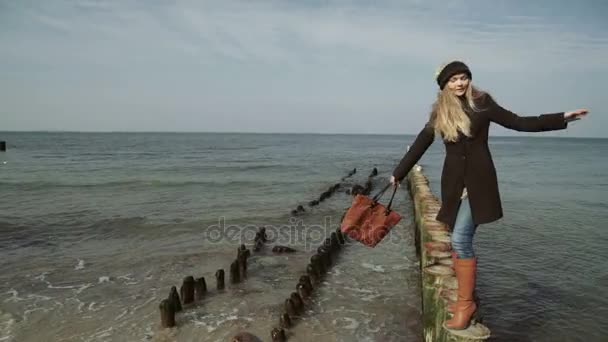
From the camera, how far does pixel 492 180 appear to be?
3682mm

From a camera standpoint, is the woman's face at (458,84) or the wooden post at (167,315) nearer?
the woman's face at (458,84)

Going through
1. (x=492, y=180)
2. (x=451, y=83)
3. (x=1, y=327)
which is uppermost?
(x=451, y=83)

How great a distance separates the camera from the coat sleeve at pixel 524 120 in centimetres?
342

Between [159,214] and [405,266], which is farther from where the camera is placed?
[159,214]

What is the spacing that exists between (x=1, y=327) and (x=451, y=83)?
819 cm

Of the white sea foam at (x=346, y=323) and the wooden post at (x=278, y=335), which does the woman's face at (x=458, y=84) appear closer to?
the wooden post at (x=278, y=335)

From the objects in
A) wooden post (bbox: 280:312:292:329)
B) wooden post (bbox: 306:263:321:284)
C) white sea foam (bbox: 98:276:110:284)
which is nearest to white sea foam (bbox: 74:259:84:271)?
white sea foam (bbox: 98:276:110:284)

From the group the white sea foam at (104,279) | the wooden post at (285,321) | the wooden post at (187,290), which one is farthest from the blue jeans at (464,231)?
the white sea foam at (104,279)

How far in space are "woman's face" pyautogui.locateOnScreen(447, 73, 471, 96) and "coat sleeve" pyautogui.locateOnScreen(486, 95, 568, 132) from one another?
0.74 feet

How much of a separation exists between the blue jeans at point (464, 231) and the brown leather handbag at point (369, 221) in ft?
3.84

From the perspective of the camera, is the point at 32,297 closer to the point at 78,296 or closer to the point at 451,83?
the point at 78,296

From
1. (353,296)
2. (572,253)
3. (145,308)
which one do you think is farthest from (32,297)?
(572,253)

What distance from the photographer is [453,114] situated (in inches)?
145

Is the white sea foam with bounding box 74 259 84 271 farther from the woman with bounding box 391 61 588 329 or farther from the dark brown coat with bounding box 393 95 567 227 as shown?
the dark brown coat with bounding box 393 95 567 227
